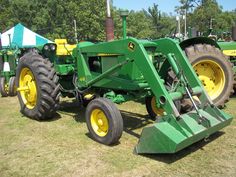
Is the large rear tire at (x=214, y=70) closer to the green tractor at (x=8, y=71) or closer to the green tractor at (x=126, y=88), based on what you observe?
the green tractor at (x=126, y=88)

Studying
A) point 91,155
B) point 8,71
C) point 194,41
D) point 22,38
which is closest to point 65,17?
point 22,38

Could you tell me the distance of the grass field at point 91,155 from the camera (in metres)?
4.25

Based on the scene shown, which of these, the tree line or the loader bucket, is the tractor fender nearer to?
the loader bucket

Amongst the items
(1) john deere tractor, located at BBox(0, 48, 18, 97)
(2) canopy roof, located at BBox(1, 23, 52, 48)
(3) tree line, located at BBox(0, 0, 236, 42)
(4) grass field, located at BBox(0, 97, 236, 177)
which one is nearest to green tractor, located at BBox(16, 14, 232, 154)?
(4) grass field, located at BBox(0, 97, 236, 177)

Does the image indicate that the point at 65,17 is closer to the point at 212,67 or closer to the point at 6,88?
the point at 6,88

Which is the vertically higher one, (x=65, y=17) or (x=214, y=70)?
(x=65, y=17)

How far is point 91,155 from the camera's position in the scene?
4.82 meters

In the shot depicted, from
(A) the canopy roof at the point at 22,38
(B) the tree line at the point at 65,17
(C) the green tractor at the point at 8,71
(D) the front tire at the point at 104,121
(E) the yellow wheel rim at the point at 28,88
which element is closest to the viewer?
(D) the front tire at the point at 104,121

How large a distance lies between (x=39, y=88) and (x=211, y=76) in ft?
11.5

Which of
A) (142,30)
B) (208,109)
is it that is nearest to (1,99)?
(208,109)

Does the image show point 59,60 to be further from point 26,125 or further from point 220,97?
point 220,97

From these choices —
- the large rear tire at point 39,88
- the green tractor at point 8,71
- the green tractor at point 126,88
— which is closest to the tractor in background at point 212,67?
the green tractor at point 126,88

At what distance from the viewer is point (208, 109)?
16.5ft

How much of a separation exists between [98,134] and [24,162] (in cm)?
118
